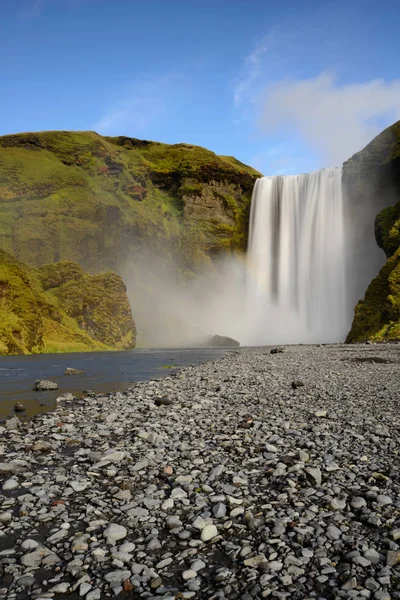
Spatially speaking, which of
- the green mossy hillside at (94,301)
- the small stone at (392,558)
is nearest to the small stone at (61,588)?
the small stone at (392,558)

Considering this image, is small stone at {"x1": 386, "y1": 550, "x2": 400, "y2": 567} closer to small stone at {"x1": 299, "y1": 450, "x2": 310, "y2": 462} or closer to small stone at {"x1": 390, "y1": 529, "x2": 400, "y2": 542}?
small stone at {"x1": 390, "y1": 529, "x2": 400, "y2": 542}

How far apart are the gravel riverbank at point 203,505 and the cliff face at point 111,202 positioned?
308ft

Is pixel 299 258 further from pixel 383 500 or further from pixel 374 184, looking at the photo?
pixel 383 500

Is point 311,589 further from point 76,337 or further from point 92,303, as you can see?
point 92,303

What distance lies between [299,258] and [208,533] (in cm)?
8706

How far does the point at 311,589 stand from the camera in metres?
3.73

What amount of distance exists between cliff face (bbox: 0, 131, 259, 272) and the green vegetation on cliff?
926 inches

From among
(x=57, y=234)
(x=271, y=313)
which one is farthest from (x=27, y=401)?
(x=57, y=234)

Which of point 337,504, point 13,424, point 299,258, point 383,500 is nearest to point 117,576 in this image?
point 337,504

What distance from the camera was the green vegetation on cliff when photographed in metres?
51.7

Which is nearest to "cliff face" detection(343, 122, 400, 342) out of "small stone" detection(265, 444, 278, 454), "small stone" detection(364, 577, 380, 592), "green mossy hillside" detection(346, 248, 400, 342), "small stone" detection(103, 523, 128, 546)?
"green mossy hillside" detection(346, 248, 400, 342)

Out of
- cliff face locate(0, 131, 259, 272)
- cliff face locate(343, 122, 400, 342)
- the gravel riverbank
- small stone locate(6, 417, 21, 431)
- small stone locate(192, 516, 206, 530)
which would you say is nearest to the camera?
the gravel riverbank

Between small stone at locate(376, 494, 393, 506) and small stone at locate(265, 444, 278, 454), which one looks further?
small stone at locate(265, 444, 278, 454)

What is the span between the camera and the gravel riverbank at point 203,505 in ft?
12.9
